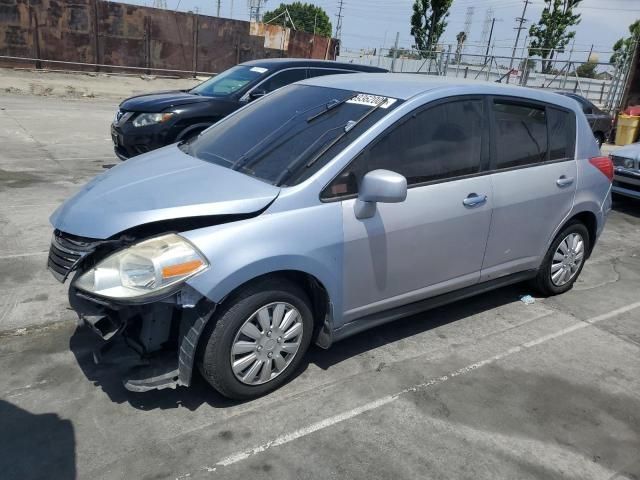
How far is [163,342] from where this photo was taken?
9.82ft

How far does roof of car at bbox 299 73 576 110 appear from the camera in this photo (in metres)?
3.66

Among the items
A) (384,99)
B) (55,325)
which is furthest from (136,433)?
(384,99)

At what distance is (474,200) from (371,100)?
98cm

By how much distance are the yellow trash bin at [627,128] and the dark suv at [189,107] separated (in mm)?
12479

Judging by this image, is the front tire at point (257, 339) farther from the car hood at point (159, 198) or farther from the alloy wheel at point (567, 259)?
the alloy wheel at point (567, 259)

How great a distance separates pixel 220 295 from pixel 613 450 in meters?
2.31

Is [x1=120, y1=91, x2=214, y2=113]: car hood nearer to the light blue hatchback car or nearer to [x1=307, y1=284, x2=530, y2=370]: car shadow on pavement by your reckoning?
the light blue hatchback car

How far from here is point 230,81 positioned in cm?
827

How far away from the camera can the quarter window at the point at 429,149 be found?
3.28 meters

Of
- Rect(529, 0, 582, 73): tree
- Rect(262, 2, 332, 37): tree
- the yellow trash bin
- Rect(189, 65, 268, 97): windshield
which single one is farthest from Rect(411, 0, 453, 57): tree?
Rect(262, 2, 332, 37): tree

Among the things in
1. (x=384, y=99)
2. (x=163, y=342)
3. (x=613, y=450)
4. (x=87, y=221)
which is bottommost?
(x=613, y=450)

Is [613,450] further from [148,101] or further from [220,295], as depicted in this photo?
[148,101]

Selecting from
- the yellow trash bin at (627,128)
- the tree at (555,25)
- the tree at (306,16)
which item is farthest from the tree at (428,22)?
the tree at (306,16)

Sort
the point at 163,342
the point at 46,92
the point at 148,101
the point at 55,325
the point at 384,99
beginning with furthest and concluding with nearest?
the point at 46,92
the point at 148,101
the point at 55,325
the point at 384,99
the point at 163,342
